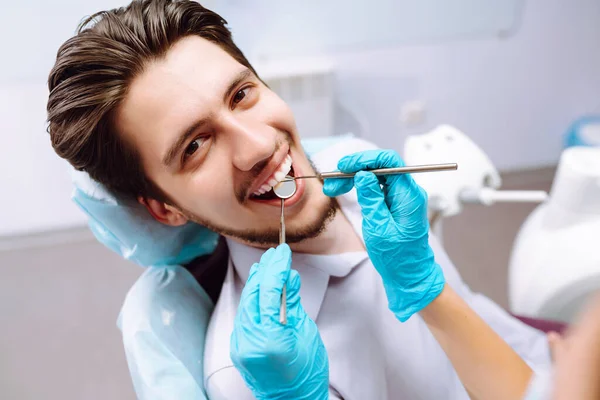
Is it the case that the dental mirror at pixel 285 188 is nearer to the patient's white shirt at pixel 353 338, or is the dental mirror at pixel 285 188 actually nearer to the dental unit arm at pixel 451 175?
the patient's white shirt at pixel 353 338

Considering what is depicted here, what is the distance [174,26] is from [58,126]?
1.08ft

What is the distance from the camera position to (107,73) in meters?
1.02

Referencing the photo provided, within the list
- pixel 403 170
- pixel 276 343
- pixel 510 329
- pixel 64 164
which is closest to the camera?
pixel 276 343

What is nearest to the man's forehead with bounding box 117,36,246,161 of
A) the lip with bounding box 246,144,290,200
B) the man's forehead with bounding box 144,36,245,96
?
the man's forehead with bounding box 144,36,245,96

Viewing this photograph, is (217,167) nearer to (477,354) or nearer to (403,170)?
(403,170)

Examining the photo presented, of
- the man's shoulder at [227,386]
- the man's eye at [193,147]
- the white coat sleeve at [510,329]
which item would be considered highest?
the man's eye at [193,147]

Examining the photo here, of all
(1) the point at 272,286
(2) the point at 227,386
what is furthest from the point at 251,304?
(2) the point at 227,386

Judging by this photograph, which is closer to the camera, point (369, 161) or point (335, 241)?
point (369, 161)

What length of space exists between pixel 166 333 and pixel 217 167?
41 cm

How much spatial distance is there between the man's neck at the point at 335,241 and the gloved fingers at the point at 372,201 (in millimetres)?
177

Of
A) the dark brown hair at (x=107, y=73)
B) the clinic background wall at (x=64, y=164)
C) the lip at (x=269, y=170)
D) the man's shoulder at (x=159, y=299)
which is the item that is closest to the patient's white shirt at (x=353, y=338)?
the man's shoulder at (x=159, y=299)

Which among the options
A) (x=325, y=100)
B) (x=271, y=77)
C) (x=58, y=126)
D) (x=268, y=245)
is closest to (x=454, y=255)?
(x=325, y=100)

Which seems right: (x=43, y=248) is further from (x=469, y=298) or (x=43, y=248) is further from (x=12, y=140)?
(x=469, y=298)

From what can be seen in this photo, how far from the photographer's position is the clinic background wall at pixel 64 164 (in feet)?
7.23
